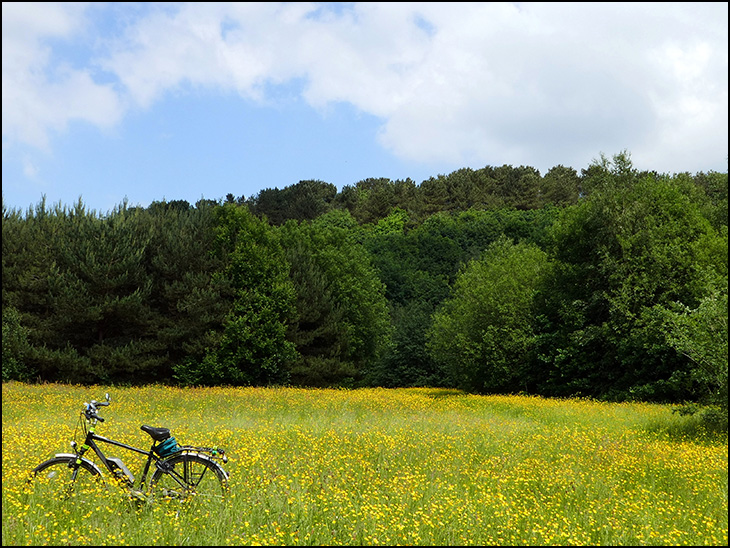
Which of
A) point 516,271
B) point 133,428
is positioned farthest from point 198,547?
point 516,271

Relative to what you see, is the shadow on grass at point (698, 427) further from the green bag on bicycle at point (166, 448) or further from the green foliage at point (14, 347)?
the green foliage at point (14, 347)

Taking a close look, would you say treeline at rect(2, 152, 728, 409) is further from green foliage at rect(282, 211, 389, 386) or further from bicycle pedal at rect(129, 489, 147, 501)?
bicycle pedal at rect(129, 489, 147, 501)

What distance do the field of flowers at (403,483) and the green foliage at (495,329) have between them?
16440 mm

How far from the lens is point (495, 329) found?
32125mm

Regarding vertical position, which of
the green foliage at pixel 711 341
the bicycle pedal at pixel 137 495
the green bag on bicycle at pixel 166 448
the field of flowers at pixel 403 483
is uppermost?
the green foliage at pixel 711 341

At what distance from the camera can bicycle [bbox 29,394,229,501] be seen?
686 cm

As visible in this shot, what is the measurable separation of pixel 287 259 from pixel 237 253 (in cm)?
444

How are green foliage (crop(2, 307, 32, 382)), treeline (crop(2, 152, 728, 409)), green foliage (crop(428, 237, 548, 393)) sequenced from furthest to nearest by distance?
green foliage (crop(428, 237, 548, 393)) < green foliage (crop(2, 307, 32, 382)) < treeline (crop(2, 152, 728, 409))

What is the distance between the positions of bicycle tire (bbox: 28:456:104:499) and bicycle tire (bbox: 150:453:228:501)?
707 millimetres

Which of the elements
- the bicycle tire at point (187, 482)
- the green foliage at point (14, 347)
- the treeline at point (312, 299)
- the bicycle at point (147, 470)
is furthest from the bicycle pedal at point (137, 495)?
the green foliage at point (14, 347)

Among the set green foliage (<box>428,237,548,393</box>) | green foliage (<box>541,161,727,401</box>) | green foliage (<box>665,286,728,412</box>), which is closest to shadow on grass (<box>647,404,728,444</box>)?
green foliage (<box>665,286,728,412</box>)

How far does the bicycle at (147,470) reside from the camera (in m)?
6.86

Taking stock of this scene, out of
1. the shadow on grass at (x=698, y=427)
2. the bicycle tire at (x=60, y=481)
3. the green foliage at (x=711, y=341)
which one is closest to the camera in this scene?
the bicycle tire at (x=60, y=481)

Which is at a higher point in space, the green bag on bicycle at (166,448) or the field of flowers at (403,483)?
the green bag on bicycle at (166,448)
